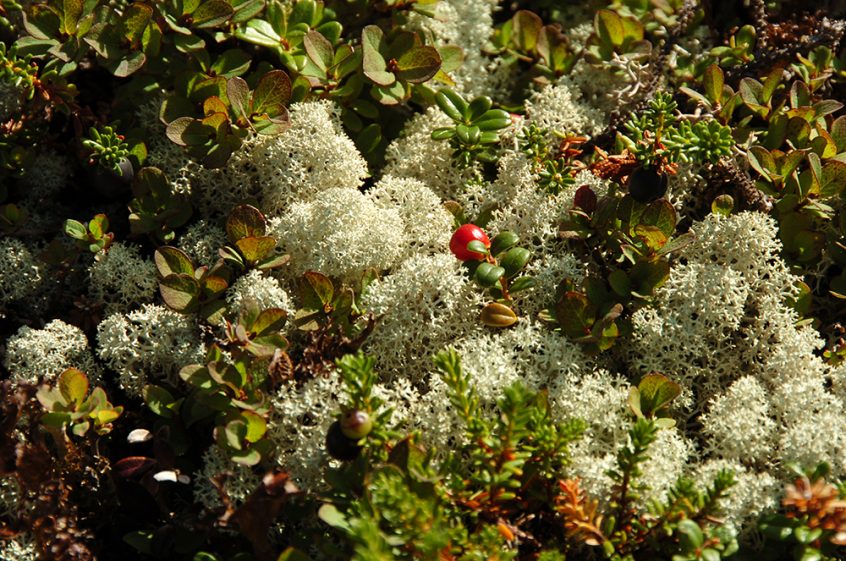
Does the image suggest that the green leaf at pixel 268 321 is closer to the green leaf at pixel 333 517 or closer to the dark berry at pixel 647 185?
the green leaf at pixel 333 517

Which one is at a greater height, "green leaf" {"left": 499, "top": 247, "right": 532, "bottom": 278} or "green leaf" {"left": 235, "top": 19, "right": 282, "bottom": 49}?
"green leaf" {"left": 235, "top": 19, "right": 282, "bottom": 49}

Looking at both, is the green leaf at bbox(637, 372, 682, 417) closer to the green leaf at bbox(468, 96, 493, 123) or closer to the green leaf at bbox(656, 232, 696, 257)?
the green leaf at bbox(656, 232, 696, 257)

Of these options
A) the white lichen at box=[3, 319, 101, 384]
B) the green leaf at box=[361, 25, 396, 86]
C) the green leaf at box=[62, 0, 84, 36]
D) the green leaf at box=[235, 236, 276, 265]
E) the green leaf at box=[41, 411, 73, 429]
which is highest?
the green leaf at box=[62, 0, 84, 36]

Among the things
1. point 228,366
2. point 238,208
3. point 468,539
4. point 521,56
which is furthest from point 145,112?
point 468,539

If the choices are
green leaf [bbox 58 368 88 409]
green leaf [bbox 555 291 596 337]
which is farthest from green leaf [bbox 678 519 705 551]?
green leaf [bbox 58 368 88 409]

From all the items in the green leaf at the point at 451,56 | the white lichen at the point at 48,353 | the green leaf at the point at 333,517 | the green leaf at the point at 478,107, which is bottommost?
the white lichen at the point at 48,353

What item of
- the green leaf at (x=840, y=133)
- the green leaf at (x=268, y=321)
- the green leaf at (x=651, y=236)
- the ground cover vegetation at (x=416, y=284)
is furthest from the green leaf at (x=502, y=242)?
the green leaf at (x=840, y=133)
